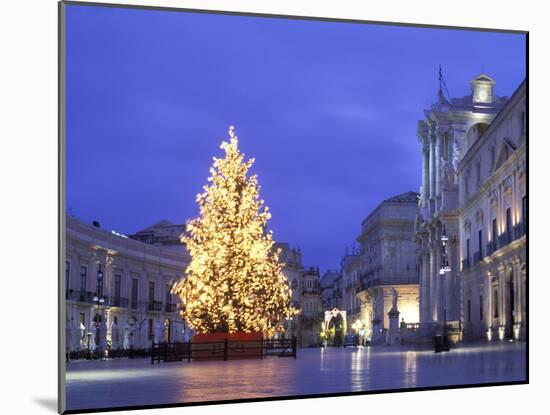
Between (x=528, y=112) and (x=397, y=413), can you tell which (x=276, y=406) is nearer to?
(x=397, y=413)

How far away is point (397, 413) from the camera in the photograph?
13.4 meters

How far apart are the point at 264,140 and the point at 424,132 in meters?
2.63

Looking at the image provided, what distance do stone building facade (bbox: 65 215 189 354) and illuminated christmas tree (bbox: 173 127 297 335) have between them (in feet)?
0.95

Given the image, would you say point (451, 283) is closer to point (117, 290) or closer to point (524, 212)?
Answer: point (524, 212)

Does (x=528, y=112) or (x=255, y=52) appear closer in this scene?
(x=255, y=52)

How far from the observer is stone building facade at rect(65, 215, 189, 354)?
1392cm

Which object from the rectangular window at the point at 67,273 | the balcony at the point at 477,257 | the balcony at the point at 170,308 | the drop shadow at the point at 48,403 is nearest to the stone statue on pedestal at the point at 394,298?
the balcony at the point at 477,257

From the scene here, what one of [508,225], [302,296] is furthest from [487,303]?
[302,296]

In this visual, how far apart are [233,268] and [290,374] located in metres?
2.14

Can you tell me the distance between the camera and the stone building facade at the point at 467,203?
→ 52.9 feet

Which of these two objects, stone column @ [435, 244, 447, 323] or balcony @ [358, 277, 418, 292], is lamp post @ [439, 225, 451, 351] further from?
balcony @ [358, 277, 418, 292]

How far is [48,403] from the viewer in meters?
13.4

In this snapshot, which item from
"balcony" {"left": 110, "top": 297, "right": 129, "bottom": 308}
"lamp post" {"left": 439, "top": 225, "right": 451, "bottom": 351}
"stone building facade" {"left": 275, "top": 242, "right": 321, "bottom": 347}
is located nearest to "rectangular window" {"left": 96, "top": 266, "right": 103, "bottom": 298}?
"balcony" {"left": 110, "top": 297, "right": 129, "bottom": 308}
